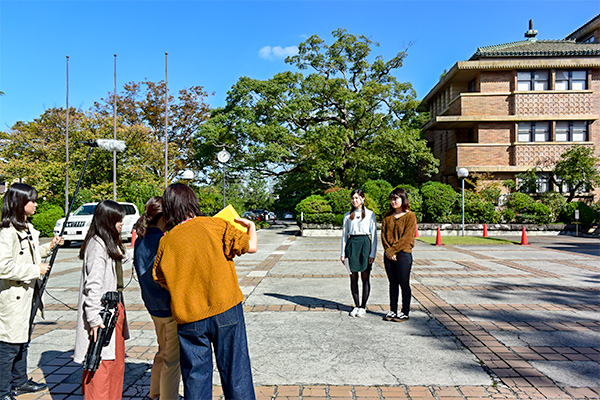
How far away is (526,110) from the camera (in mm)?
28453

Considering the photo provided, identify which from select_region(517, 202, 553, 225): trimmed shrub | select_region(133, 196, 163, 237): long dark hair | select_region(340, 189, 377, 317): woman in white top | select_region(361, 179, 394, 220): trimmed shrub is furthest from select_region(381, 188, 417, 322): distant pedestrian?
select_region(517, 202, 553, 225): trimmed shrub

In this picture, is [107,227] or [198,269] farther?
[107,227]

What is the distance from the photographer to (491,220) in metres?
24.2

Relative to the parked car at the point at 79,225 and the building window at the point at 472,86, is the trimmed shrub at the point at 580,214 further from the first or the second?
the parked car at the point at 79,225

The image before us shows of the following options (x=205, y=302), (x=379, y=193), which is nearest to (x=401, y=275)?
(x=205, y=302)

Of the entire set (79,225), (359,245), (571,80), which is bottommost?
(79,225)

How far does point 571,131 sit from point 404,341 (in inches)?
1149

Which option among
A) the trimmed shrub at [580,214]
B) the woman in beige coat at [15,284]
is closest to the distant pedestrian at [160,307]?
the woman in beige coat at [15,284]

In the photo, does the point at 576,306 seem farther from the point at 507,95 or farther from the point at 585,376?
the point at 507,95

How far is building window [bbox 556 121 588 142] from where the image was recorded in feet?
93.4

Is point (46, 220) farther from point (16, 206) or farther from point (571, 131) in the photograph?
point (571, 131)

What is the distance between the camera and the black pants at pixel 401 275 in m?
5.86

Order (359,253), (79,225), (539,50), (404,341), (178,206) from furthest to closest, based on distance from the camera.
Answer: (539,50) < (79,225) < (359,253) < (404,341) < (178,206)

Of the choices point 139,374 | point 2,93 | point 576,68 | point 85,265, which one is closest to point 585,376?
point 139,374
